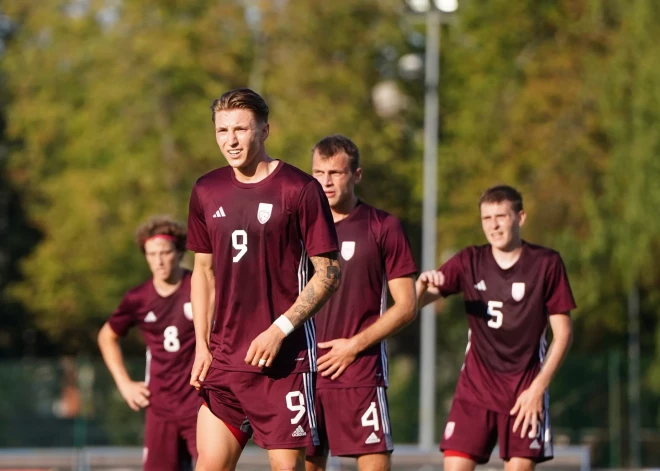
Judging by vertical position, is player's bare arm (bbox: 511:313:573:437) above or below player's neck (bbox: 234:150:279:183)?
below

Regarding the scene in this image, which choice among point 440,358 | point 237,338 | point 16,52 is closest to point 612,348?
point 440,358

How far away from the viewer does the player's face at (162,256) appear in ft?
33.7

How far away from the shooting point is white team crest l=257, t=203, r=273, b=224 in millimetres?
7113

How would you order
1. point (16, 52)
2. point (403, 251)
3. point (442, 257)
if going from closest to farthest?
point (403, 251)
point (442, 257)
point (16, 52)

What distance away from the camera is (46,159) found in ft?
122

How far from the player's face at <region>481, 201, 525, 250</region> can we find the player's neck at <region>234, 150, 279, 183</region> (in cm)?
259

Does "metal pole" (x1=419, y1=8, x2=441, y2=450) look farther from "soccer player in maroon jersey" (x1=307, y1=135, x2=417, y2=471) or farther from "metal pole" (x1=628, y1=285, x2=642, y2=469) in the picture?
"soccer player in maroon jersey" (x1=307, y1=135, x2=417, y2=471)

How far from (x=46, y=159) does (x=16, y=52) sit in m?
3.47

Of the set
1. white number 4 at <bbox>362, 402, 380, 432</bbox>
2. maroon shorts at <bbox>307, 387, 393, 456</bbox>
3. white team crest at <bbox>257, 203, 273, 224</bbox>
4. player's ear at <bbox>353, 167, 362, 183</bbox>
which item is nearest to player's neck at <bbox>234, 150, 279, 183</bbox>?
white team crest at <bbox>257, 203, 273, 224</bbox>

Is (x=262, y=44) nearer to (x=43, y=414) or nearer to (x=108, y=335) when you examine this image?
(x=43, y=414)

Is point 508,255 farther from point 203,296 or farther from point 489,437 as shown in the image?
point 203,296

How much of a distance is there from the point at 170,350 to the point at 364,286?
2.12 m

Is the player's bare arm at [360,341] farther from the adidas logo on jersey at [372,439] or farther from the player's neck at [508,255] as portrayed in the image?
the player's neck at [508,255]

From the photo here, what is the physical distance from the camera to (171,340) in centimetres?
1027
